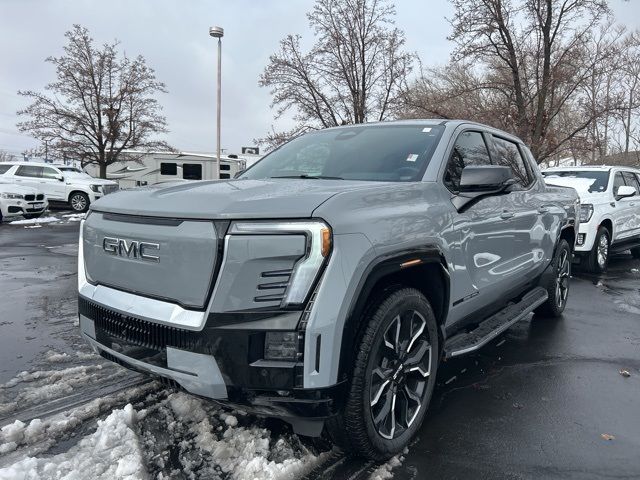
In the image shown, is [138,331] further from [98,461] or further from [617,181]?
[617,181]

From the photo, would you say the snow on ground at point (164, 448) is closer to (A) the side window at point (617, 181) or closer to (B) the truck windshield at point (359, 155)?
(B) the truck windshield at point (359, 155)

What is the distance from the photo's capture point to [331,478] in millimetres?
2457

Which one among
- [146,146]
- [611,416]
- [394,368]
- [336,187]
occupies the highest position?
[146,146]

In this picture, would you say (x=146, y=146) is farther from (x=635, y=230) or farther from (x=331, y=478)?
(x=331, y=478)

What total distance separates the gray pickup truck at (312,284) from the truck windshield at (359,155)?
0.07ft

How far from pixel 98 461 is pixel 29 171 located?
18.9 metres

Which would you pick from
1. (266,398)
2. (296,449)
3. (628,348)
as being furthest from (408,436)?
(628,348)

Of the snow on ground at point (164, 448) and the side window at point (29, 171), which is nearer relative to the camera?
the snow on ground at point (164, 448)

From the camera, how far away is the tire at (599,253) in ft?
27.0

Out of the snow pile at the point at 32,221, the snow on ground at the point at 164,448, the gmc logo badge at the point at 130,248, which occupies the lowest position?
the snow on ground at the point at 164,448

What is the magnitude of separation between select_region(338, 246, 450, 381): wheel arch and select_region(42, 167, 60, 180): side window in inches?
750

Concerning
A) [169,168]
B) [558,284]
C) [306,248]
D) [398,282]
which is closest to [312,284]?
[306,248]

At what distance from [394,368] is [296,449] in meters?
0.69

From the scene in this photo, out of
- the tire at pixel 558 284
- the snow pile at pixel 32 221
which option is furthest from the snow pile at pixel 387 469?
the snow pile at pixel 32 221
